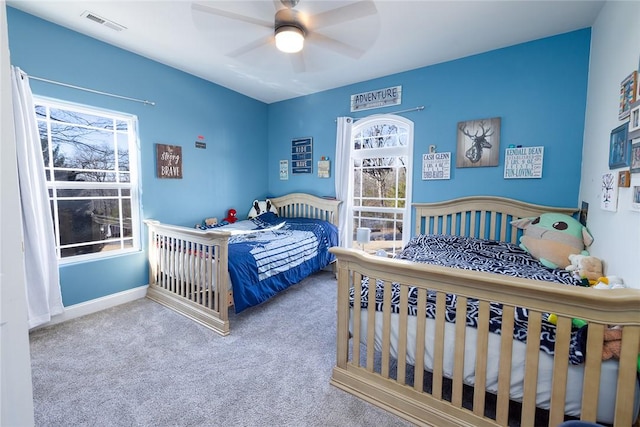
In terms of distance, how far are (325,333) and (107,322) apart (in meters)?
1.94

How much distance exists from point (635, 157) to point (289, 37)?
207cm

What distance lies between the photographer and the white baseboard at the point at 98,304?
97.8 inches

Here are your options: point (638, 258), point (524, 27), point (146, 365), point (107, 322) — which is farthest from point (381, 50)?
point (107, 322)

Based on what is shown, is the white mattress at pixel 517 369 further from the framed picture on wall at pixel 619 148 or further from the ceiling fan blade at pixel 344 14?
the ceiling fan blade at pixel 344 14

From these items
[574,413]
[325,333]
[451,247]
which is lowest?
[325,333]

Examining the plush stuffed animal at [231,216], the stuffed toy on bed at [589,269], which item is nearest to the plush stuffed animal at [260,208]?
the plush stuffed animal at [231,216]

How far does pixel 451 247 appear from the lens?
247 cm

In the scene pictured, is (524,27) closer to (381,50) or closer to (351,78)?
(381,50)

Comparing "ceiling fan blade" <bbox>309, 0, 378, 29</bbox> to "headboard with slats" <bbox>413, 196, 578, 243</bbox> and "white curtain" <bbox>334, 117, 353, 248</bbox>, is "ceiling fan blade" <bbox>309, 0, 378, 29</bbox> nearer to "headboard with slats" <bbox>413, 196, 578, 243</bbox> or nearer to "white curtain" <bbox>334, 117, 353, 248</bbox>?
"white curtain" <bbox>334, 117, 353, 248</bbox>

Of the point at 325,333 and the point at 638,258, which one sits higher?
the point at 638,258

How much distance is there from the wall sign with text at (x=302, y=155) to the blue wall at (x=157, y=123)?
0.55 metres

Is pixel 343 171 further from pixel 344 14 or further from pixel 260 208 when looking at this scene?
pixel 344 14

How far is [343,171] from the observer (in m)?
3.73

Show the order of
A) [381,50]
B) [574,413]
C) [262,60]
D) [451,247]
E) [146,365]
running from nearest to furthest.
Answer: [574,413] < [146,365] < [451,247] < [381,50] < [262,60]
